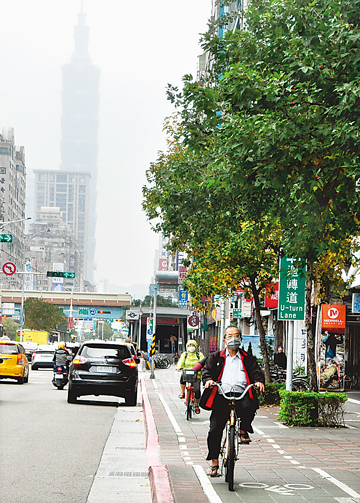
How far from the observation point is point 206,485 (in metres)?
8.65

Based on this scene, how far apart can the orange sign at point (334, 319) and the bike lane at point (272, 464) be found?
10247 mm

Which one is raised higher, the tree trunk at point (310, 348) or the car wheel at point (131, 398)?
the tree trunk at point (310, 348)

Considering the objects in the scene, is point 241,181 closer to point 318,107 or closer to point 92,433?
point 318,107

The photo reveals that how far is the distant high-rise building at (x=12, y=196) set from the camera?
15575 centimetres

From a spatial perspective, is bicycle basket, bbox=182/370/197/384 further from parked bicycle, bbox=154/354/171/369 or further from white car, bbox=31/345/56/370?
parked bicycle, bbox=154/354/171/369

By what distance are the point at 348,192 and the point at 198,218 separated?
25.5 feet

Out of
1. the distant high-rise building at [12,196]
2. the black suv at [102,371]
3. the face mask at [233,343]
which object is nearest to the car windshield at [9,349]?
the black suv at [102,371]

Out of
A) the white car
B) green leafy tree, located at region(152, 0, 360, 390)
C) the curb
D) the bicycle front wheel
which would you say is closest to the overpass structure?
the white car

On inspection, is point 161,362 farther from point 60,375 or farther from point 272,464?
point 272,464

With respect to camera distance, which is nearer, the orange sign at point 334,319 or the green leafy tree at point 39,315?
the orange sign at point 334,319

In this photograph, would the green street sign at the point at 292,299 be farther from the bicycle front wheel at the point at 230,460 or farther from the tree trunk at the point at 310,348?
the bicycle front wheel at the point at 230,460

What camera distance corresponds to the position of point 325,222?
34.1ft

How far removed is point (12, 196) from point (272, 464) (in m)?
160

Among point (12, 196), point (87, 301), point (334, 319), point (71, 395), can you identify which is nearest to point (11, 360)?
point (71, 395)
